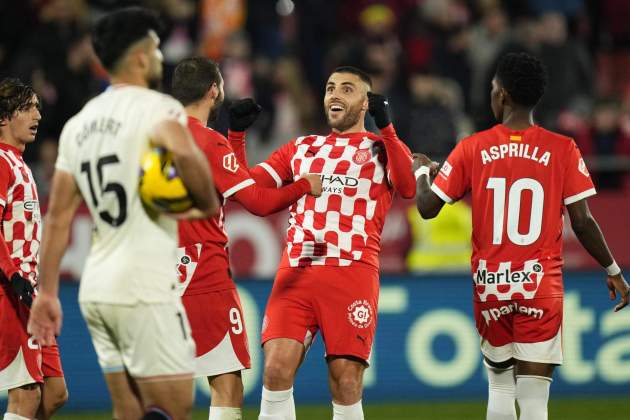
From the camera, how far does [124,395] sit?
18.2ft

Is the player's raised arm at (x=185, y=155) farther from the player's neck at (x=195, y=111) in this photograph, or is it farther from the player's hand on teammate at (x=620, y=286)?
the player's hand on teammate at (x=620, y=286)

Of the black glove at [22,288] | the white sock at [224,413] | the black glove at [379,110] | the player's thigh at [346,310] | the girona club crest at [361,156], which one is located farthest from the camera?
the girona club crest at [361,156]

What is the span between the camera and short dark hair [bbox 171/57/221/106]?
7227mm

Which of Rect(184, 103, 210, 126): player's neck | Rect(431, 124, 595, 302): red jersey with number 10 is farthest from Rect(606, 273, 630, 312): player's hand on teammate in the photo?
Rect(184, 103, 210, 126): player's neck

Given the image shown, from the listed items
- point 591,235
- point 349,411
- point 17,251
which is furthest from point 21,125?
point 591,235

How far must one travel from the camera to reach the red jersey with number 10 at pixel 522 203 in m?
7.02

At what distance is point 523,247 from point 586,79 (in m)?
8.62

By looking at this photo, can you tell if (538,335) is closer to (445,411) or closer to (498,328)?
(498,328)

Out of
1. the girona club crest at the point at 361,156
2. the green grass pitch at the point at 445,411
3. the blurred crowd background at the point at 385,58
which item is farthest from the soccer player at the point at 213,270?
the blurred crowd background at the point at 385,58

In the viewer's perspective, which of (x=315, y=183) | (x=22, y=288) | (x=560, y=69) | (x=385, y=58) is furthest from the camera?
(x=560, y=69)

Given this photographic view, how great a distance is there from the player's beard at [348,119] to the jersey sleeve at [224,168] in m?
0.89

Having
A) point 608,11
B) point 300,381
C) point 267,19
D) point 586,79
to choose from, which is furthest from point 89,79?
point 608,11

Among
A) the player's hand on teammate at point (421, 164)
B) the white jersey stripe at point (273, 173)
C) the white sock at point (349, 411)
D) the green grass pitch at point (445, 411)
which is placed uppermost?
the player's hand on teammate at point (421, 164)

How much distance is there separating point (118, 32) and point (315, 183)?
228 cm
